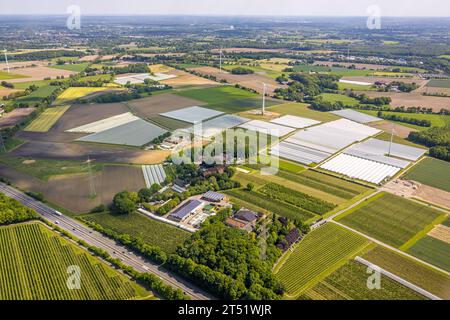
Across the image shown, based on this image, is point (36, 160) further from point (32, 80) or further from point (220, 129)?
point (32, 80)

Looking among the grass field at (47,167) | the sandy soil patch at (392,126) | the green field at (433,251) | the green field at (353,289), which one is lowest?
the green field at (353,289)

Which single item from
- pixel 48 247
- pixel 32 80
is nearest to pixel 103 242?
pixel 48 247

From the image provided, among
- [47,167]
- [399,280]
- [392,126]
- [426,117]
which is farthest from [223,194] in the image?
[426,117]

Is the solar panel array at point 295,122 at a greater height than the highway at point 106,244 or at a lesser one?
greater

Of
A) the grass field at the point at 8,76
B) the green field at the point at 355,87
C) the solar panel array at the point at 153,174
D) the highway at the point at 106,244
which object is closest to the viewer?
the highway at the point at 106,244

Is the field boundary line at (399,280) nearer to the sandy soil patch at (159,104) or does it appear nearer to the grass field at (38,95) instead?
the sandy soil patch at (159,104)

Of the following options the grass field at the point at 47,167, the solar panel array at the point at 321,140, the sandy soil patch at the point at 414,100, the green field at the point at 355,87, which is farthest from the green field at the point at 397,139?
the grass field at the point at 47,167

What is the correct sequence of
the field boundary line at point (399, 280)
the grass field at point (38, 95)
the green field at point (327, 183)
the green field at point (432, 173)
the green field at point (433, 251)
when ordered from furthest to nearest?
the grass field at point (38, 95) < the green field at point (432, 173) < the green field at point (327, 183) < the green field at point (433, 251) < the field boundary line at point (399, 280)

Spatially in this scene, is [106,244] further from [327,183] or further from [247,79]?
[247,79]
